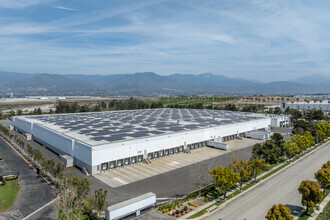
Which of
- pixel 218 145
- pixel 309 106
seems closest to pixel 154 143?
pixel 218 145

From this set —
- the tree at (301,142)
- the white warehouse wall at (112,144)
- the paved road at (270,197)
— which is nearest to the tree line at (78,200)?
the white warehouse wall at (112,144)

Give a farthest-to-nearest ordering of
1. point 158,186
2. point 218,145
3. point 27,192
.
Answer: point 218,145
point 158,186
point 27,192

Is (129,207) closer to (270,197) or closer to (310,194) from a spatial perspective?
(270,197)

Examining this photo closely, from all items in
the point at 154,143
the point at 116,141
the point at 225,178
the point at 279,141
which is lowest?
the point at 225,178

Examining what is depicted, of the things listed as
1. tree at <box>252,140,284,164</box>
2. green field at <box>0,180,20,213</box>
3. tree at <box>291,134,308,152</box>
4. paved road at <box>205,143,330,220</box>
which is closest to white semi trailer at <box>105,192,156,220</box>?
paved road at <box>205,143,330,220</box>

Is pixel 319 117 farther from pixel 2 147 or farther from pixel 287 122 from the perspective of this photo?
pixel 2 147

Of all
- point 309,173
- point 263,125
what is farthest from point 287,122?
point 309,173

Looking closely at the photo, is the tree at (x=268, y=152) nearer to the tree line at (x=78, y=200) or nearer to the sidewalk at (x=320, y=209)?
the sidewalk at (x=320, y=209)
